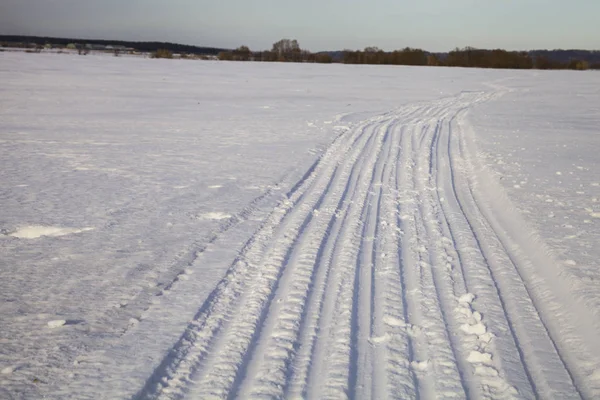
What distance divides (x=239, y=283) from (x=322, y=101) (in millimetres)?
16044

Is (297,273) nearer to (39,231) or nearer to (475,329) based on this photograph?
(475,329)

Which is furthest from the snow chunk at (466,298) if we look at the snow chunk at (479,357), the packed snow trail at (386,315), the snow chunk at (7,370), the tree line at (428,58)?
the tree line at (428,58)

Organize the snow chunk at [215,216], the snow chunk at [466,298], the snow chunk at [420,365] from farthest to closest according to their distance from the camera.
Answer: the snow chunk at [215,216]
the snow chunk at [466,298]
the snow chunk at [420,365]

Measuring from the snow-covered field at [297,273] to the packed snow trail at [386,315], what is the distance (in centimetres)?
2

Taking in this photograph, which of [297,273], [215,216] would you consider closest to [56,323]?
[297,273]

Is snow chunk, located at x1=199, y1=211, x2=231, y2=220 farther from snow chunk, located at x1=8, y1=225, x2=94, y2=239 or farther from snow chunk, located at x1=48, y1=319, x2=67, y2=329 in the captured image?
snow chunk, located at x1=48, y1=319, x2=67, y2=329

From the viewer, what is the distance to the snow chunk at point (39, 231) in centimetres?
449

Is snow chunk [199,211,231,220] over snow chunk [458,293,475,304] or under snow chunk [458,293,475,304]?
over

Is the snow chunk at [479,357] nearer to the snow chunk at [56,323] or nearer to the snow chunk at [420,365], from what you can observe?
the snow chunk at [420,365]

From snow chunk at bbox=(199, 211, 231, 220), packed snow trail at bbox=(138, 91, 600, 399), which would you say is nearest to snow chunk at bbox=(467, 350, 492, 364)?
packed snow trail at bbox=(138, 91, 600, 399)

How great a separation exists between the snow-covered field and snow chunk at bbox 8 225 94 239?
2 centimetres

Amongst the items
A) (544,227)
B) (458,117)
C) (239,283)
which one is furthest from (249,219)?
(458,117)

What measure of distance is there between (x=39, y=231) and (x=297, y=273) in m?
2.84

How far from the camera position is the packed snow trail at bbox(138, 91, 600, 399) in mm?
2555
